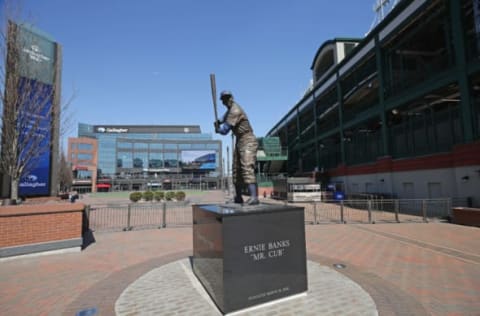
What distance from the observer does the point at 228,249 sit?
13.2 feet

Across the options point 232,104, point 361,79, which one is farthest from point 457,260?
point 361,79

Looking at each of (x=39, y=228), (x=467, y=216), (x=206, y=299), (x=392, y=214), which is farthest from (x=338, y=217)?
(x=39, y=228)

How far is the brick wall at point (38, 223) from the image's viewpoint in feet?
22.7

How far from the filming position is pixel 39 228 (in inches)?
290

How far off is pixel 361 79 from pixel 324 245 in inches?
937

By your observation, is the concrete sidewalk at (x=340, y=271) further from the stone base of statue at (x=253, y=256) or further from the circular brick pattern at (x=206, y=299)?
the stone base of statue at (x=253, y=256)

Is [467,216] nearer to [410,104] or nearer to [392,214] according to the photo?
[392,214]

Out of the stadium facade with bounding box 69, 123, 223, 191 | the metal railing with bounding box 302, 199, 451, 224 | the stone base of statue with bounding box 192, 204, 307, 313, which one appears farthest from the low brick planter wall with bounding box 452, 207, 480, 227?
the stadium facade with bounding box 69, 123, 223, 191

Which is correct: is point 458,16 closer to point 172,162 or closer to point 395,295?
point 395,295

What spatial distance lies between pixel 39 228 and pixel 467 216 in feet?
57.2

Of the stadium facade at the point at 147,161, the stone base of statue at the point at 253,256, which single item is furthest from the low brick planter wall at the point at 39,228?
the stadium facade at the point at 147,161

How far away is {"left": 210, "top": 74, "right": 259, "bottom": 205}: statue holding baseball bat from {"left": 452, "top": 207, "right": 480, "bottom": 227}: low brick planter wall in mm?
12080

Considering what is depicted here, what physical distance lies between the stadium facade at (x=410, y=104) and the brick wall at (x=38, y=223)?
62.9ft

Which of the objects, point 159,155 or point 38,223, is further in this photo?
point 159,155
